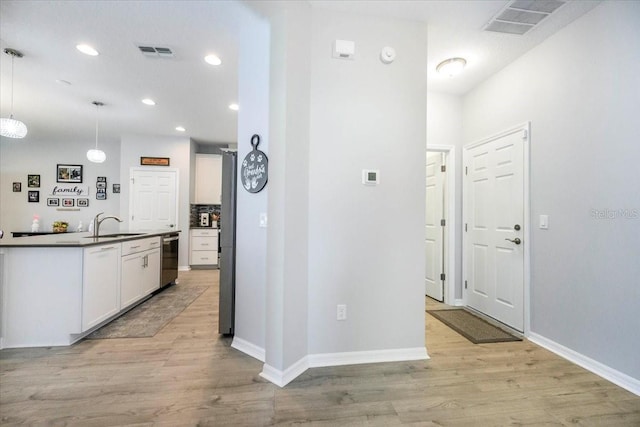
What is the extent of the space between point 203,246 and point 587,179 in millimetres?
6168

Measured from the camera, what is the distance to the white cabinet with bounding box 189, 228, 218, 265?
604 cm

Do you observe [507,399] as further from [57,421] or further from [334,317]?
[57,421]

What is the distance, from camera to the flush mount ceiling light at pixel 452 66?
2854mm

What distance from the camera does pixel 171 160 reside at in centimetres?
589

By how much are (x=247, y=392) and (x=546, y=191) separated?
9.75 feet

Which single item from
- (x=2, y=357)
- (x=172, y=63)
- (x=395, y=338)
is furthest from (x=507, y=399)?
(x=172, y=63)

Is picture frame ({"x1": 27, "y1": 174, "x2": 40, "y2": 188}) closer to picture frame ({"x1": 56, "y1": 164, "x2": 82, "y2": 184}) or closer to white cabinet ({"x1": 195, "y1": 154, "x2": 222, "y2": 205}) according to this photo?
picture frame ({"x1": 56, "y1": 164, "x2": 82, "y2": 184})

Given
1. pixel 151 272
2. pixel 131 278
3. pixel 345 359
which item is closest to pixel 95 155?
pixel 151 272

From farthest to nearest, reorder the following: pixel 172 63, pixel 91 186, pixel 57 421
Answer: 1. pixel 91 186
2. pixel 172 63
3. pixel 57 421

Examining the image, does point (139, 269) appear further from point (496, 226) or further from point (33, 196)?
point (33, 196)

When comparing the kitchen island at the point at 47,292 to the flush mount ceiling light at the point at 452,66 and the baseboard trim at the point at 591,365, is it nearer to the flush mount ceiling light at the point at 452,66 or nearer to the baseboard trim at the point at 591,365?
the flush mount ceiling light at the point at 452,66

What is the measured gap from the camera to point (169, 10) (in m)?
2.31

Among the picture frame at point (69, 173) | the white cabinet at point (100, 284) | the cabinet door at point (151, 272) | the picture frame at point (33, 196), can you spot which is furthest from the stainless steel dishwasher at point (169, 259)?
the picture frame at point (33, 196)

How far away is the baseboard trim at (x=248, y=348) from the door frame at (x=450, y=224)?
8.31 ft
